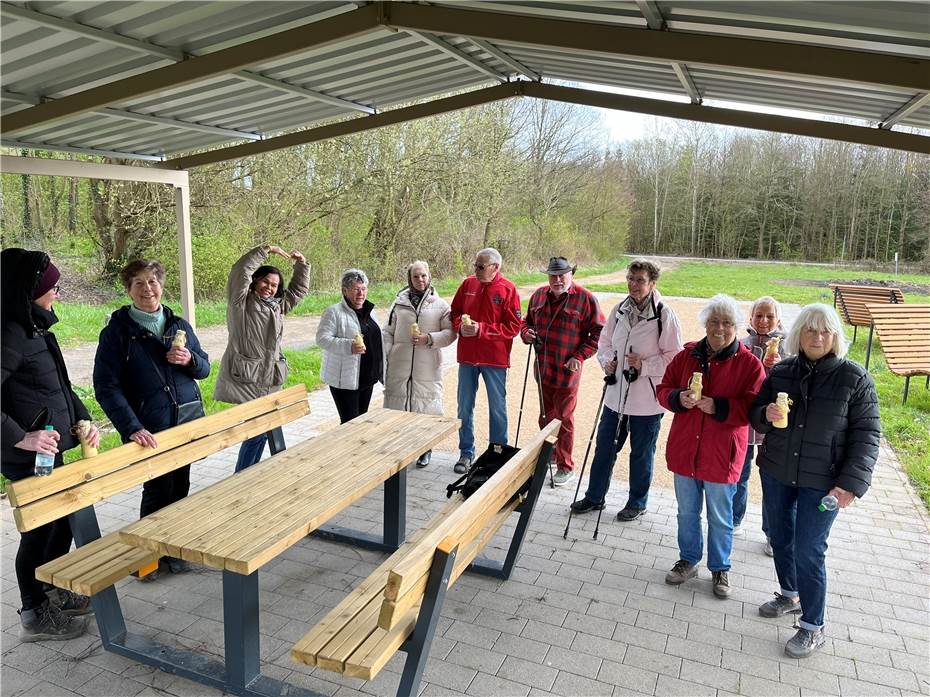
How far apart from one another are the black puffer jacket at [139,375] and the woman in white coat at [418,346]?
1.93 meters

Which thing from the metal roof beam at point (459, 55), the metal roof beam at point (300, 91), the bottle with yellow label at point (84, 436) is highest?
the metal roof beam at point (459, 55)

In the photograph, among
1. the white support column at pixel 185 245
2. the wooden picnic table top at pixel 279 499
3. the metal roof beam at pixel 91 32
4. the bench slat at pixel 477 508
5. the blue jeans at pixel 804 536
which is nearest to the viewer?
the bench slat at pixel 477 508

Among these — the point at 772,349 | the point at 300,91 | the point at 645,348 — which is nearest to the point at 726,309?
the point at 772,349

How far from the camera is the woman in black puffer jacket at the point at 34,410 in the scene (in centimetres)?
320

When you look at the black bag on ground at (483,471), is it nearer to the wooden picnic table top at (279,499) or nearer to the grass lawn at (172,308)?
the wooden picnic table top at (279,499)

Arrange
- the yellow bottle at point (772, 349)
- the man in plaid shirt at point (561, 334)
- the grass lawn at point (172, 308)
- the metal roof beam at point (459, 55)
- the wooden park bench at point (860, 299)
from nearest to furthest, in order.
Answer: the yellow bottle at point (772, 349) → the metal roof beam at point (459, 55) → the man in plaid shirt at point (561, 334) → the wooden park bench at point (860, 299) → the grass lawn at point (172, 308)

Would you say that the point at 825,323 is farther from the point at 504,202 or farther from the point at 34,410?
the point at 504,202

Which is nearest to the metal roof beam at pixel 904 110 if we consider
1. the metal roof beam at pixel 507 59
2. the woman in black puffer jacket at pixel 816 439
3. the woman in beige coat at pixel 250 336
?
the woman in black puffer jacket at pixel 816 439

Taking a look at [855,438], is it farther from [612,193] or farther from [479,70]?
[612,193]

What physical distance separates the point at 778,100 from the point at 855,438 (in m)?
3.05

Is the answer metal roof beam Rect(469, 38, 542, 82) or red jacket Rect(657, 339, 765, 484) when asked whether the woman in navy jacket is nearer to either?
metal roof beam Rect(469, 38, 542, 82)

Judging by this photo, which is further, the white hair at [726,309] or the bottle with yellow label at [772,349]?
the bottle with yellow label at [772,349]

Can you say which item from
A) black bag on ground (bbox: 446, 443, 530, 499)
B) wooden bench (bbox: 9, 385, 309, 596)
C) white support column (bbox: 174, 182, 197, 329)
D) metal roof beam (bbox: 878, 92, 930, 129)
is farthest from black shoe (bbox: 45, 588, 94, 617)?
metal roof beam (bbox: 878, 92, 930, 129)

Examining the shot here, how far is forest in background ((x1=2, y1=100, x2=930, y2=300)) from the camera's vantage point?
15.4 m
